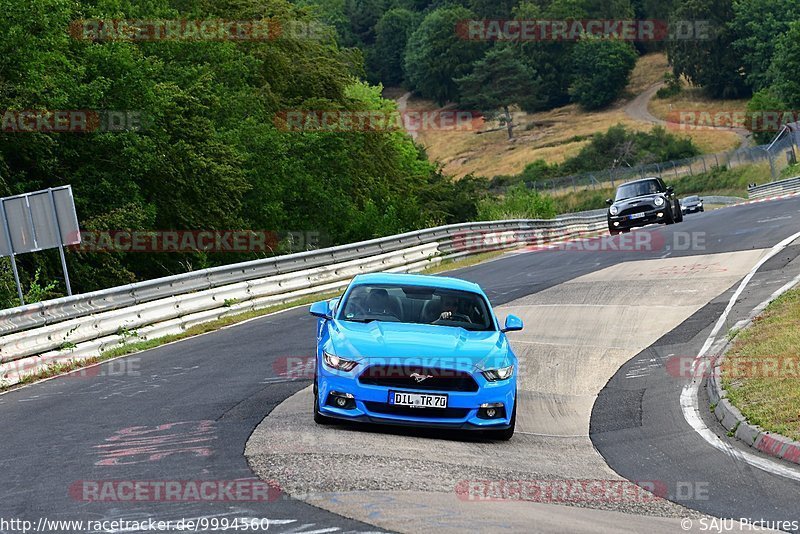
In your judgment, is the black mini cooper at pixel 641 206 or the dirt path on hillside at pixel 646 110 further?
the dirt path on hillside at pixel 646 110

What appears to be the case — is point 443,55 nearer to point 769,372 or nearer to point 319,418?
point 769,372

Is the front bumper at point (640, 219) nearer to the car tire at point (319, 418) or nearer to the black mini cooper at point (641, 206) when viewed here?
the black mini cooper at point (641, 206)

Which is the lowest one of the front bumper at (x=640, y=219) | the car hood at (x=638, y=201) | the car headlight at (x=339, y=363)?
the front bumper at (x=640, y=219)

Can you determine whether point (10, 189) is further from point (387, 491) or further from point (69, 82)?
point (387, 491)

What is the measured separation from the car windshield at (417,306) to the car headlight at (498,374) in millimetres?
787

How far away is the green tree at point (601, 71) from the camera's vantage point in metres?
152

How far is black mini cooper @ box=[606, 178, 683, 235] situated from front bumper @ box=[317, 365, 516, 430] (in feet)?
85.8

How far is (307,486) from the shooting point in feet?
26.7

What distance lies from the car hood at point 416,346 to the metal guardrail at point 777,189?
167 ft

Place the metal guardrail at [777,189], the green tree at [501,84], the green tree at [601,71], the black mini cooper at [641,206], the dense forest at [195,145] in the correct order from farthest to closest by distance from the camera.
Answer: the green tree at [601,71] → the green tree at [501,84] → the metal guardrail at [777,189] → the black mini cooper at [641,206] → the dense forest at [195,145]

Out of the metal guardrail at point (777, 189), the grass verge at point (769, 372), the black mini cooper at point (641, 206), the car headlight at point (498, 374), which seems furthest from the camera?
the metal guardrail at point (777, 189)

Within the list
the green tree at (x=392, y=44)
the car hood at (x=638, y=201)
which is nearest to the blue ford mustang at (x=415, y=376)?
the car hood at (x=638, y=201)

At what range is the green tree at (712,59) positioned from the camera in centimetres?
Answer: 13925

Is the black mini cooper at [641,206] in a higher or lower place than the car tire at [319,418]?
lower
